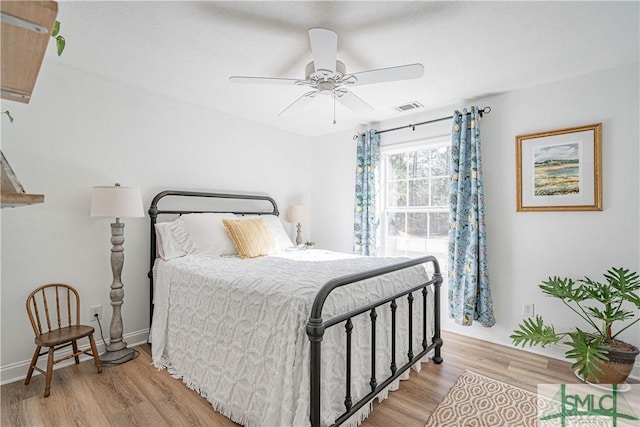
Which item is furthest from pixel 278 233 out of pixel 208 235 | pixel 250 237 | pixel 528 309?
pixel 528 309

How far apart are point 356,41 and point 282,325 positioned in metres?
1.87

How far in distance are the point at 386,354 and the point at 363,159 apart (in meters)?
2.51

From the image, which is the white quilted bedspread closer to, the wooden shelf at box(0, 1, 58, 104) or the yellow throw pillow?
the yellow throw pillow

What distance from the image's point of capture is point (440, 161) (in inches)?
143

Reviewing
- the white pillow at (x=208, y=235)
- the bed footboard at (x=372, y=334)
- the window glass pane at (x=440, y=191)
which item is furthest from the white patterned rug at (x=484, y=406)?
the white pillow at (x=208, y=235)

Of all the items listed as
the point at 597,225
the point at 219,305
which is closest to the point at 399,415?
the point at 219,305

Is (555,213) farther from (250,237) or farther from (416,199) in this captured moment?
(250,237)

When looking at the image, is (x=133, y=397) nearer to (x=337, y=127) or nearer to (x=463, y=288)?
(x=463, y=288)

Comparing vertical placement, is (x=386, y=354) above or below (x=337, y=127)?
below

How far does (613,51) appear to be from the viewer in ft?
7.63

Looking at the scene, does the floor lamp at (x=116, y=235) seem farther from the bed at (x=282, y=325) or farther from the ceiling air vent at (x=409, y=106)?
the ceiling air vent at (x=409, y=106)

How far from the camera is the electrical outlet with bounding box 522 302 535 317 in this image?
2.95m

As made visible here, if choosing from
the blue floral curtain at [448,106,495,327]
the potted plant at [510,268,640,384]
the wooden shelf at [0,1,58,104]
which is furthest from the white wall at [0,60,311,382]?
the potted plant at [510,268,640,384]

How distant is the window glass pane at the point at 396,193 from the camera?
3963mm
